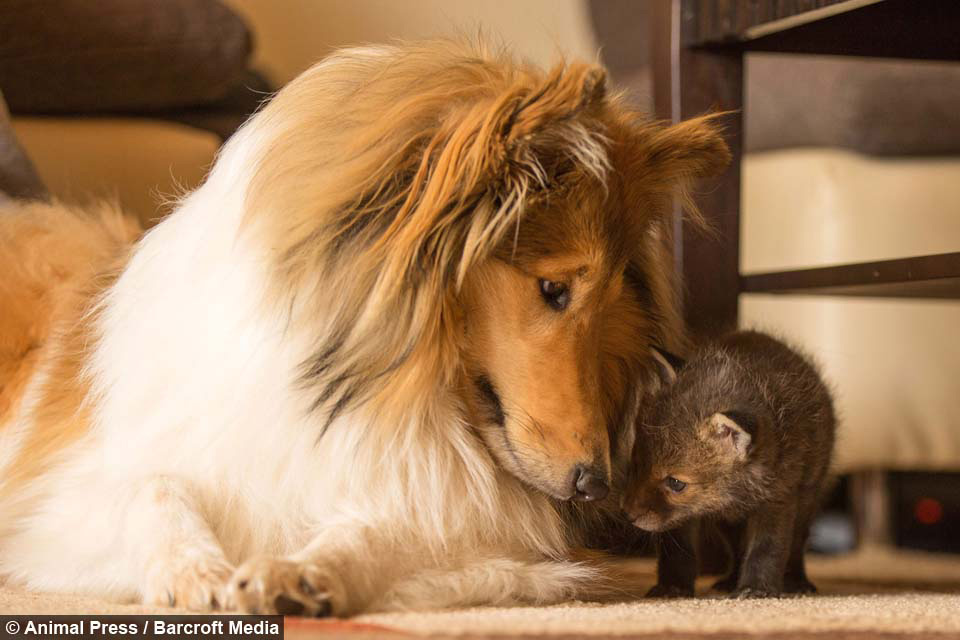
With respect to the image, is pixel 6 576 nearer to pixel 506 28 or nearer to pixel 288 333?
→ pixel 288 333

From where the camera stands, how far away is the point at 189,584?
1.37 m

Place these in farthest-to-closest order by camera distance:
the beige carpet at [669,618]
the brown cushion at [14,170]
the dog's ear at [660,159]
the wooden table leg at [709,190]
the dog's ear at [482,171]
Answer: the brown cushion at [14,170]
the wooden table leg at [709,190]
the dog's ear at [660,159]
the dog's ear at [482,171]
the beige carpet at [669,618]

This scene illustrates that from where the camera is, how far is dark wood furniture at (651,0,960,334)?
195 cm

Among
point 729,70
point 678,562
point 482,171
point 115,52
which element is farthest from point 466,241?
point 115,52

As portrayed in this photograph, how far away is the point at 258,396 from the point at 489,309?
345 millimetres

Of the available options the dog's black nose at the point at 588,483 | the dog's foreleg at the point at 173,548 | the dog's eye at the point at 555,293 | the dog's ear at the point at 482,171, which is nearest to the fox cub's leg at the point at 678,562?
the dog's black nose at the point at 588,483

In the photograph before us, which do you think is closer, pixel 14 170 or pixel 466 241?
pixel 466 241

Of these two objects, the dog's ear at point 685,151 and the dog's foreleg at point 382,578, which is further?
the dog's ear at point 685,151

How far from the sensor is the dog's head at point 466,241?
4.76 feet

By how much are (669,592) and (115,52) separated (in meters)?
1.71

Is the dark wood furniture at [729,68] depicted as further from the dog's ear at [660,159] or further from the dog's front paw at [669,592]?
the dog's front paw at [669,592]

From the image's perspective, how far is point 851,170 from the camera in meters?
3.07

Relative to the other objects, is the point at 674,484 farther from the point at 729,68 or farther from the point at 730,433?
the point at 729,68

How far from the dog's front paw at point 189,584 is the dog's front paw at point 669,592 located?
2.33 feet
